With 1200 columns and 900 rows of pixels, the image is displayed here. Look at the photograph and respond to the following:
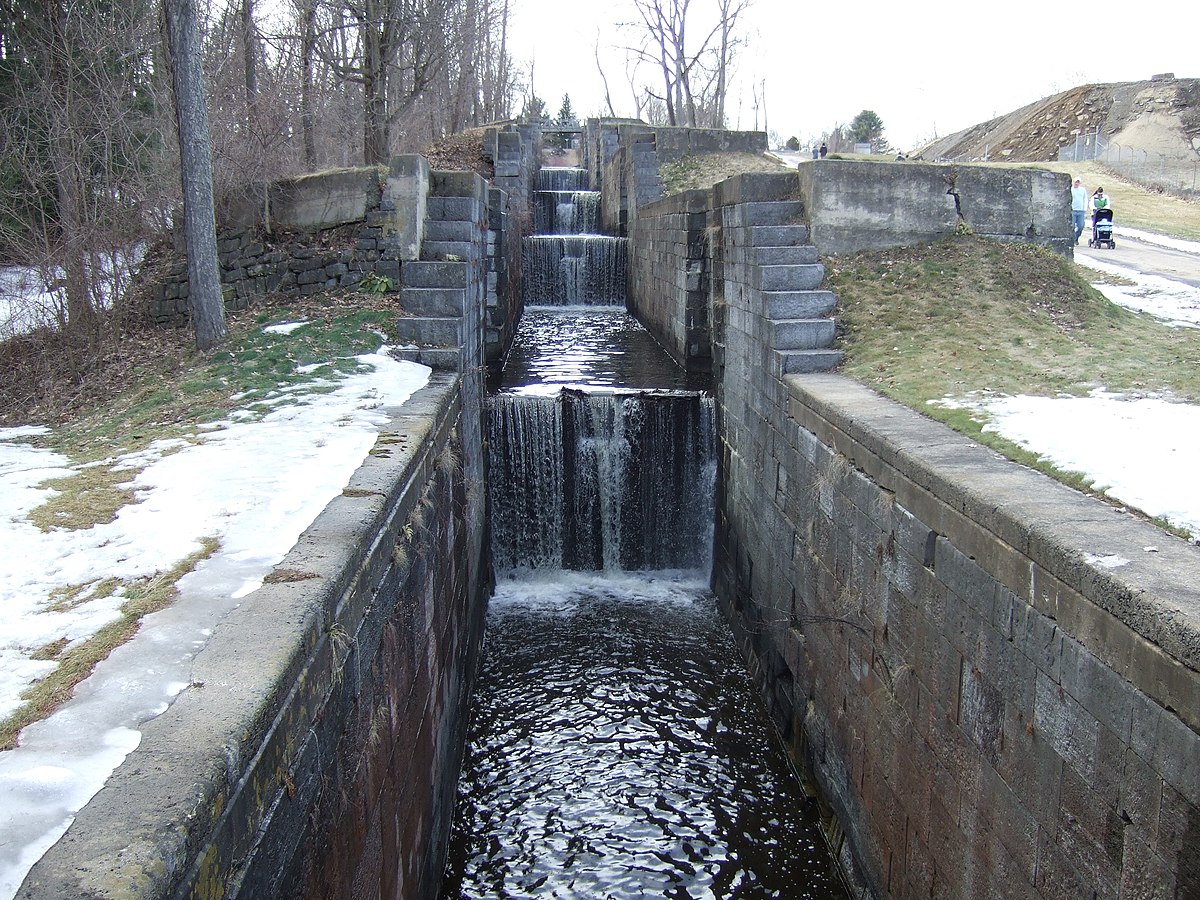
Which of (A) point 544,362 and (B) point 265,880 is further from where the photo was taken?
(A) point 544,362

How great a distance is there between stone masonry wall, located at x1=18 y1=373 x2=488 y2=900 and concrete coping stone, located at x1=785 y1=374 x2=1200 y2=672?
2.87 metres

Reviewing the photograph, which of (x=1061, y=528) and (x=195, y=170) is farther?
(x=195, y=170)

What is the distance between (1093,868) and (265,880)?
2935 mm

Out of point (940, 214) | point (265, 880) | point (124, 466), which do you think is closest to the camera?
point (265, 880)

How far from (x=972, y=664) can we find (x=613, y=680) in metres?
4.35

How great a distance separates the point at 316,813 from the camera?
326 cm

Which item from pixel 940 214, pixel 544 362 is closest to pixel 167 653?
pixel 940 214

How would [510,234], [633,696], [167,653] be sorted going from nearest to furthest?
1. [167,653]
2. [633,696]
3. [510,234]

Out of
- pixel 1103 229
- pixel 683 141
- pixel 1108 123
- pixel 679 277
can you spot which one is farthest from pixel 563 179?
pixel 1108 123

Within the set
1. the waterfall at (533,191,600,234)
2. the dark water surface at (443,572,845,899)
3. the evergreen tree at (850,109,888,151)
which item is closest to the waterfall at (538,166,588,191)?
the waterfall at (533,191,600,234)

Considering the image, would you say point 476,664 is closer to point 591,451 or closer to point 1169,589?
point 591,451

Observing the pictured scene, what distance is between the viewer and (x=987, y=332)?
26.9 feet

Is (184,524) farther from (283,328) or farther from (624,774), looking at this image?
(283,328)

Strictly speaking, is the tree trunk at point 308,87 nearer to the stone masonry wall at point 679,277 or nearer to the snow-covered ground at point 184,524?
the stone masonry wall at point 679,277
